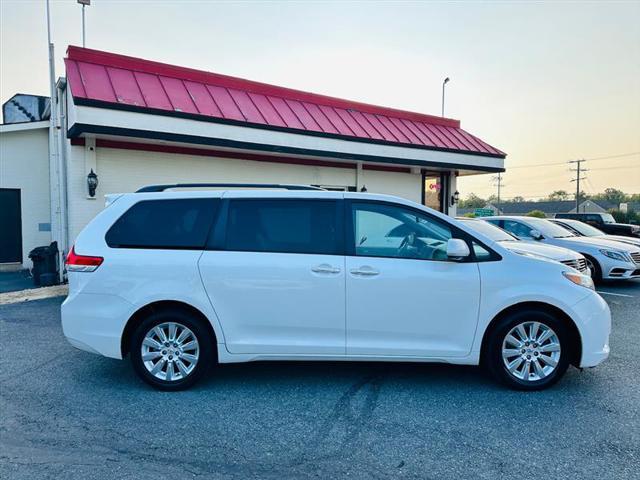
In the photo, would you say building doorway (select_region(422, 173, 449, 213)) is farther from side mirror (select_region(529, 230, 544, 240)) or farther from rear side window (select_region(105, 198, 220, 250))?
rear side window (select_region(105, 198, 220, 250))

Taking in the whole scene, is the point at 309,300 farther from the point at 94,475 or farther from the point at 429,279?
the point at 94,475

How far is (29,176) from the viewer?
1238 centimetres

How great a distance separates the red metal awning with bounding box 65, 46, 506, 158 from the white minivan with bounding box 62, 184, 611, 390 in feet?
20.3

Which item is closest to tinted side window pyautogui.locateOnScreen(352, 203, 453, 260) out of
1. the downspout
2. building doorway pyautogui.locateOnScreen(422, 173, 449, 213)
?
the downspout

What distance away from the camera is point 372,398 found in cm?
404

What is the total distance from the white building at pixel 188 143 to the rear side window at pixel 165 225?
18.2ft

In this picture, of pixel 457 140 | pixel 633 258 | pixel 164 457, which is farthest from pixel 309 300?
pixel 457 140

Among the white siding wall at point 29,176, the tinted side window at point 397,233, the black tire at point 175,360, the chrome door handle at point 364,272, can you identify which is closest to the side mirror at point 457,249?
the tinted side window at point 397,233

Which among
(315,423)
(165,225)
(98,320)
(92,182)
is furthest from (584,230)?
(92,182)

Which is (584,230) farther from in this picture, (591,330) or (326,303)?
(326,303)

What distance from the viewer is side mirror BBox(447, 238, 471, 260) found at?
4.03 metres

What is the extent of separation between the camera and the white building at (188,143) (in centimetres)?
955

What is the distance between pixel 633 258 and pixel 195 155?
10.5 m

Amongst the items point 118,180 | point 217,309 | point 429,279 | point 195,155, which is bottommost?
point 217,309
